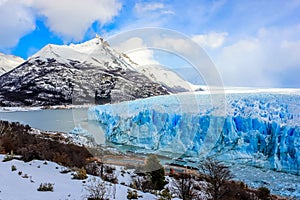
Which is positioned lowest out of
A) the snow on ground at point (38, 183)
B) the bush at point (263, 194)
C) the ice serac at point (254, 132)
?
the bush at point (263, 194)

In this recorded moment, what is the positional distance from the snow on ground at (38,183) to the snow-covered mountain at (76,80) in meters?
1.53

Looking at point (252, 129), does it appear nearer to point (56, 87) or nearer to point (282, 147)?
point (282, 147)

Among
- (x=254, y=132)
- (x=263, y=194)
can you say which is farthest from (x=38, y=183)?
(x=254, y=132)

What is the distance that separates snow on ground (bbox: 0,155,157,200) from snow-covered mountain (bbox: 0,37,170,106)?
153 centimetres

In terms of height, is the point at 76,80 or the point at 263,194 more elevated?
the point at 76,80

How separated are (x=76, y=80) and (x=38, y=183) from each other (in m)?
2.75

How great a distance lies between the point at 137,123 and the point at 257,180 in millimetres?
7133

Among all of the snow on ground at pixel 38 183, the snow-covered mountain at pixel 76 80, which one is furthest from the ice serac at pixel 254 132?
the snow on ground at pixel 38 183

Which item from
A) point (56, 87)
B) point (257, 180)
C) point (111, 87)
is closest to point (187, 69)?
point (111, 87)

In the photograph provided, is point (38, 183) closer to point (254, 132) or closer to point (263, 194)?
point (263, 194)

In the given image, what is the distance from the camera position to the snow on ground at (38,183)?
404 cm

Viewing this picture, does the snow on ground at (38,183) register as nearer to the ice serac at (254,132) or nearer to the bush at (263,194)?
the ice serac at (254,132)

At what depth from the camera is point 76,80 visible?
6688mm

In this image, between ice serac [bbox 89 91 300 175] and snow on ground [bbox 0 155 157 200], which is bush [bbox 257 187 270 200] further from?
snow on ground [bbox 0 155 157 200]
